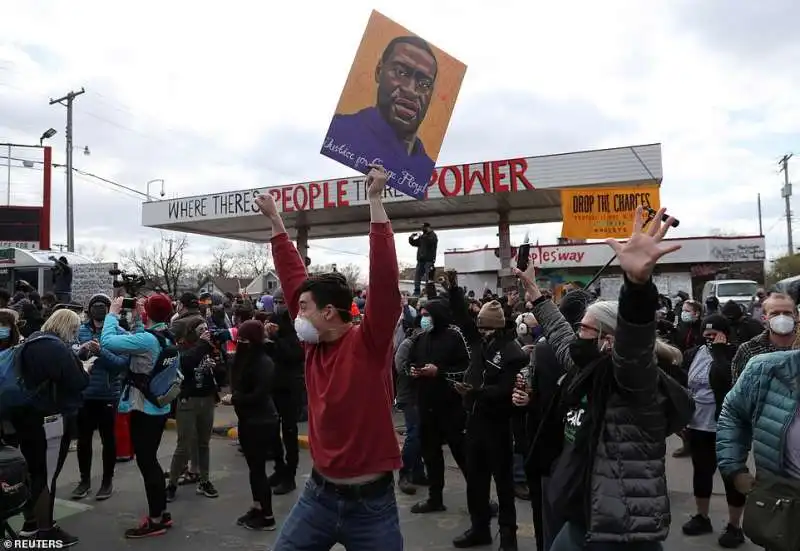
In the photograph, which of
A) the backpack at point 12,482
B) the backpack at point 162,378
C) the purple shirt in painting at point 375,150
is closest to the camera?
the backpack at point 12,482

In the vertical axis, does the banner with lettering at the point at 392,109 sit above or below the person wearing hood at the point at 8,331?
above

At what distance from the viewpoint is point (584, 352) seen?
2.73 m

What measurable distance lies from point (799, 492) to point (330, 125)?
134 inches

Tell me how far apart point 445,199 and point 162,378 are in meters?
14.9

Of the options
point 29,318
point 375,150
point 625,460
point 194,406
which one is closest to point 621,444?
point 625,460

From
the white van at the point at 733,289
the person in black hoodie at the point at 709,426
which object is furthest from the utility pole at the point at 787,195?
the person in black hoodie at the point at 709,426

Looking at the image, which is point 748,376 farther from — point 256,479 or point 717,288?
point 717,288

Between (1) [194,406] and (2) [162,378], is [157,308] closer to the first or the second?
(2) [162,378]

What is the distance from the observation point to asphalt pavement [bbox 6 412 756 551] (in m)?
5.02

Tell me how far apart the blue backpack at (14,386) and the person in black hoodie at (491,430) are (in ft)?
10.7

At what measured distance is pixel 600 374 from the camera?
249 centimetres

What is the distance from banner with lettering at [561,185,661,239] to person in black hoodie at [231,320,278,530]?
25.7 feet

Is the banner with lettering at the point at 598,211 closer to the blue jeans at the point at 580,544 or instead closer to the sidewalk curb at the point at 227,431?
the sidewalk curb at the point at 227,431

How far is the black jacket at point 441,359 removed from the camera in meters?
5.90
